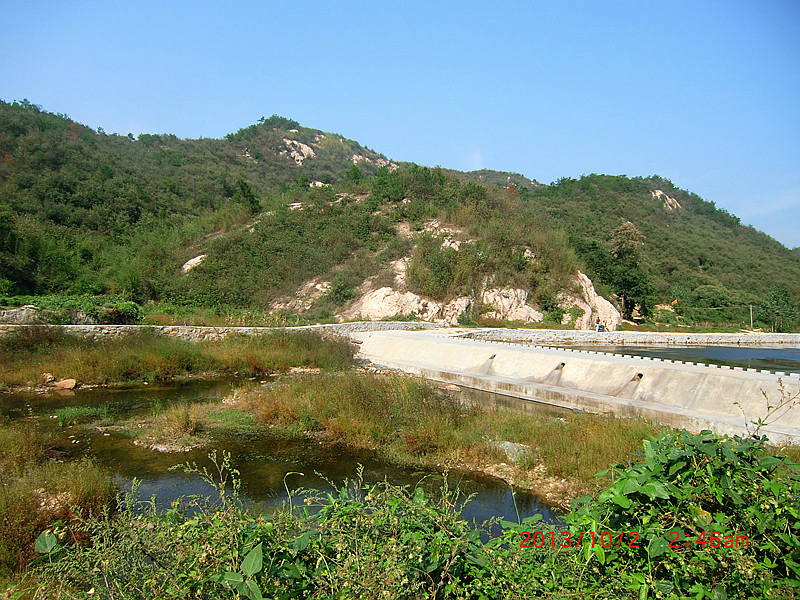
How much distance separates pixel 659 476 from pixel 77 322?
2235cm

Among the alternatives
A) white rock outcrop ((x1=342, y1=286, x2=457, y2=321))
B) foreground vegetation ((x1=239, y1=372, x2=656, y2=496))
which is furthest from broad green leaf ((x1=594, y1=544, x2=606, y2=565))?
white rock outcrop ((x1=342, y1=286, x2=457, y2=321))

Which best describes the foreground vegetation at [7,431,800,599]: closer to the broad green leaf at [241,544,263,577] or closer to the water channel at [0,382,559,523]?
the broad green leaf at [241,544,263,577]

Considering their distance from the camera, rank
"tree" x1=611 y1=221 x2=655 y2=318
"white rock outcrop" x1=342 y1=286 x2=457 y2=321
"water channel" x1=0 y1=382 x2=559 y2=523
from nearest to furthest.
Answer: "water channel" x1=0 y1=382 x2=559 y2=523
"white rock outcrop" x1=342 y1=286 x2=457 y2=321
"tree" x1=611 y1=221 x2=655 y2=318

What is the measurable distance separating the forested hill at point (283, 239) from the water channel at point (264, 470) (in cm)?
1953

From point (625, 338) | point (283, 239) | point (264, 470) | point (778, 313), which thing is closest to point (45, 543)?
point (264, 470)

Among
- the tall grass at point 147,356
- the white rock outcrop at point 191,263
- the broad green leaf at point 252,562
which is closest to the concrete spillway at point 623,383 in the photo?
the tall grass at point 147,356

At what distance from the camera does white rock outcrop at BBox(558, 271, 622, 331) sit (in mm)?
33094

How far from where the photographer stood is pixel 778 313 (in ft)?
137

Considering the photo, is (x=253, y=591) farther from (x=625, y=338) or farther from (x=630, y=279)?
(x=630, y=279)

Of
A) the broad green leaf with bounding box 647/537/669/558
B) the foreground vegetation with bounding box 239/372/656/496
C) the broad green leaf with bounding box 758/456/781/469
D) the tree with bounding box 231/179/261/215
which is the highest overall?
the tree with bounding box 231/179/261/215

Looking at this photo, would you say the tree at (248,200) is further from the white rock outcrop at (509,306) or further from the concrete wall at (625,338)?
the concrete wall at (625,338)

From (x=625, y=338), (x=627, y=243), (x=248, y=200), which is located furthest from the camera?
(x=248, y=200)
